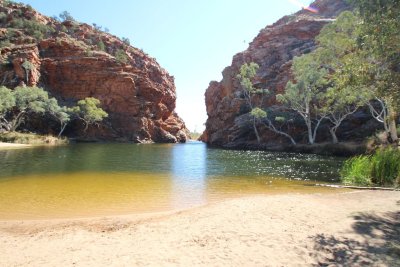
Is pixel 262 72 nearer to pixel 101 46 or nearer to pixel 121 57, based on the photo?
pixel 121 57

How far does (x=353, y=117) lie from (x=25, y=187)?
1863 inches

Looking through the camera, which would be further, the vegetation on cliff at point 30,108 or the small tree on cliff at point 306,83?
the vegetation on cliff at point 30,108

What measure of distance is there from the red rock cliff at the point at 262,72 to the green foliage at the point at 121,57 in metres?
26.5

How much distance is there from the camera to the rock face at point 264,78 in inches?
2554

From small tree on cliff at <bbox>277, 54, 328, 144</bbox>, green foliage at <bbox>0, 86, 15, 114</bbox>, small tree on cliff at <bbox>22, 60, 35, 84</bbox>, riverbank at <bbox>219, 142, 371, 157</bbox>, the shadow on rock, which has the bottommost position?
the shadow on rock

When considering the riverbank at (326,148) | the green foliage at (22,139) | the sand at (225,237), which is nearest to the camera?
the sand at (225,237)

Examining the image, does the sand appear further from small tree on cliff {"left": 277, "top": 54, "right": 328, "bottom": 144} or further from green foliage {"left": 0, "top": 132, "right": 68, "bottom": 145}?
green foliage {"left": 0, "top": 132, "right": 68, "bottom": 145}

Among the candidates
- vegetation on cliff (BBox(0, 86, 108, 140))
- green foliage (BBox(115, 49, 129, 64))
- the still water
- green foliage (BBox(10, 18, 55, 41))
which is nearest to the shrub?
the still water

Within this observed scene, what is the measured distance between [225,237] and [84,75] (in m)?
85.4

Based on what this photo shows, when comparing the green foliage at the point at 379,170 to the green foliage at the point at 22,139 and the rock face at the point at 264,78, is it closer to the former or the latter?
the rock face at the point at 264,78

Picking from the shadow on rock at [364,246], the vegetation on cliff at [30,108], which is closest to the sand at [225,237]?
the shadow on rock at [364,246]

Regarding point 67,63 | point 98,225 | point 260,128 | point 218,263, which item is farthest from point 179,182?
point 67,63

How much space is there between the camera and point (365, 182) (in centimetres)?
1600

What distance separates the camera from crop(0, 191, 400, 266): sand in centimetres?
661
